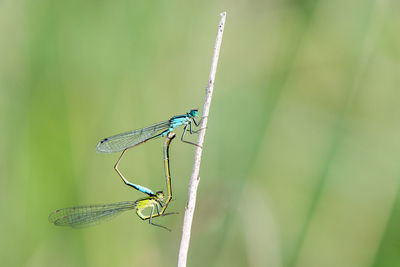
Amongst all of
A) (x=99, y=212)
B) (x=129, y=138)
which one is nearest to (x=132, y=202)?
(x=99, y=212)

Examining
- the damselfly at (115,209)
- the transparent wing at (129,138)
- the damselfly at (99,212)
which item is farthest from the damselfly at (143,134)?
the damselfly at (99,212)

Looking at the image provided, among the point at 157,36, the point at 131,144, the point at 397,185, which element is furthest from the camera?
the point at 157,36

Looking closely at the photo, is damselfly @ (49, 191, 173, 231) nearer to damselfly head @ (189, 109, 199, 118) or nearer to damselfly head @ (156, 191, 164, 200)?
damselfly head @ (156, 191, 164, 200)

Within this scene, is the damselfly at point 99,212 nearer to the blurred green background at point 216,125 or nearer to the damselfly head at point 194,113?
the blurred green background at point 216,125

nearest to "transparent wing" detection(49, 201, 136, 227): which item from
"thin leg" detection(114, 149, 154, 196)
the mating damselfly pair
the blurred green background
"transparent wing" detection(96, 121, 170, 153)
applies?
the mating damselfly pair

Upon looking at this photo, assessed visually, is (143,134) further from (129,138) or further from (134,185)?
(134,185)

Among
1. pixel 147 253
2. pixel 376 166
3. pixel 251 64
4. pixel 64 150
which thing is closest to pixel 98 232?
pixel 147 253

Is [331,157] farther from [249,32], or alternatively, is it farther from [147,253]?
[147,253]

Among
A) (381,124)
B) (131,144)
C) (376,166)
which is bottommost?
(131,144)
